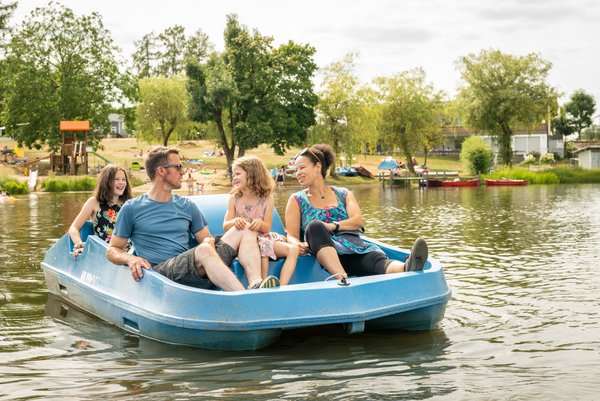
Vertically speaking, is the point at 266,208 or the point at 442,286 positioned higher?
the point at 266,208

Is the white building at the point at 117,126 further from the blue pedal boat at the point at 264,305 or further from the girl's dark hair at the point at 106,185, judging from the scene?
the blue pedal boat at the point at 264,305

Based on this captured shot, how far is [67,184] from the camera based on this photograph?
44.9 metres

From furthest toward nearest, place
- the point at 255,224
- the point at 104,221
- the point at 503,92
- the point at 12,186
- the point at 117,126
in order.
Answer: the point at 117,126, the point at 503,92, the point at 12,186, the point at 104,221, the point at 255,224

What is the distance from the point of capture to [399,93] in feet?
233

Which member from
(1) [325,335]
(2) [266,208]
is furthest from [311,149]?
(1) [325,335]

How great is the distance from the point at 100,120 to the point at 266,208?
5143 centimetres

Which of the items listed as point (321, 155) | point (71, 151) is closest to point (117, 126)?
point (71, 151)

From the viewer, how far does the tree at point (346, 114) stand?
60938 mm

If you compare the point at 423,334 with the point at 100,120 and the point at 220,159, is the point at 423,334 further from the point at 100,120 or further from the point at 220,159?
the point at 220,159

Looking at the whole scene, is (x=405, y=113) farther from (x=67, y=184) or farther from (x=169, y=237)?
(x=169, y=237)

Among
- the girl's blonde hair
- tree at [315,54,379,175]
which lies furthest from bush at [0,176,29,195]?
the girl's blonde hair

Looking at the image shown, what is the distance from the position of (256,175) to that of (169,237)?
915 mm

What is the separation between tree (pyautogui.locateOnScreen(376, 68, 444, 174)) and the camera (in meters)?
70.5

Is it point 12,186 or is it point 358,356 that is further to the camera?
point 12,186
